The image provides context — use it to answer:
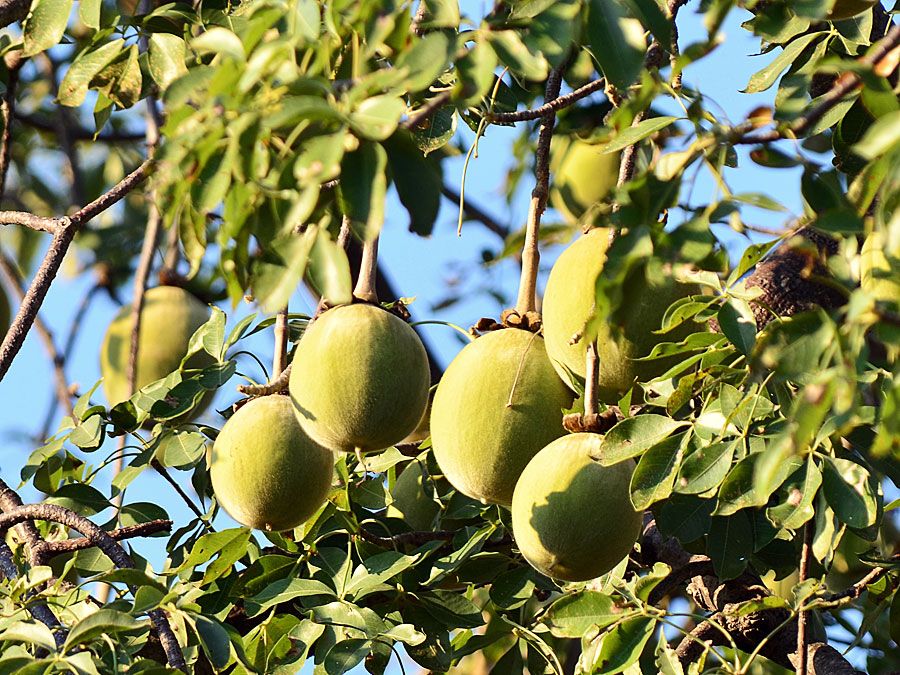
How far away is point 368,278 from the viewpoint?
5.65ft

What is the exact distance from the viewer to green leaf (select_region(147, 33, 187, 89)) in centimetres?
182

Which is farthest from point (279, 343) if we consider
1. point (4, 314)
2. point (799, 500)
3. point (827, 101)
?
point (4, 314)

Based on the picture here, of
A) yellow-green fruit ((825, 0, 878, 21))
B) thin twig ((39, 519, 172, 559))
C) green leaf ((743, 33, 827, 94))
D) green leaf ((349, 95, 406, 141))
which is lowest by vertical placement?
thin twig ((39, 519, 172, 559))

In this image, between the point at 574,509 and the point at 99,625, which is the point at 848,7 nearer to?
the point at 574,509

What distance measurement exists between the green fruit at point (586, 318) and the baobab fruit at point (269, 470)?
1.24 ft

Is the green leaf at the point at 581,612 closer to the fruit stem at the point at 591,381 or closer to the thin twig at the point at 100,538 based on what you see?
the fruit stem at the point at 591,381

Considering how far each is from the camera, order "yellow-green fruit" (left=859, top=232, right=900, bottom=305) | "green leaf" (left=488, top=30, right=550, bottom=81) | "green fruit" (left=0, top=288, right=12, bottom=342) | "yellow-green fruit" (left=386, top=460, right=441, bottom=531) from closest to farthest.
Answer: "green leaf" (left=488, top=30, right=550, bottom=81)
"yellow-green fruit" (left=859, top=232, right=900, bottom=305)
"yellow-green fruit" (left=386, top=460, right=441, bottom=531)
"green fruit" (left=0, top=288, right=12, bottom=342)

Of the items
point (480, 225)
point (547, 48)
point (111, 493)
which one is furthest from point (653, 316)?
point (480, 225)

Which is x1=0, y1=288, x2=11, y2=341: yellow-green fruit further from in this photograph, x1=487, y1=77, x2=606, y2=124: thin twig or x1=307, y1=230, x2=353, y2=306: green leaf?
x1=307, y1=230, x2=353, y2=306: green leaf

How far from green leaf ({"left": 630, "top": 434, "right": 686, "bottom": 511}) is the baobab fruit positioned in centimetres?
49

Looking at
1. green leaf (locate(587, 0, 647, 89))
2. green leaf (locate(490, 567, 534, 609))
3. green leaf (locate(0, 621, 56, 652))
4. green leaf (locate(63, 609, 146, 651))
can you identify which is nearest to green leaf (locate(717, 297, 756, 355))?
green leaf (locate(587, 0, 647, 89))

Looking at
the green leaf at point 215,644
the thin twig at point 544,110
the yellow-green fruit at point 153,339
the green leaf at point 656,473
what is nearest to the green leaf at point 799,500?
the green leaf at point 656,473

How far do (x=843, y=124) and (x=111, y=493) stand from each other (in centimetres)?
119

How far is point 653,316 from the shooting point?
1523 mm
